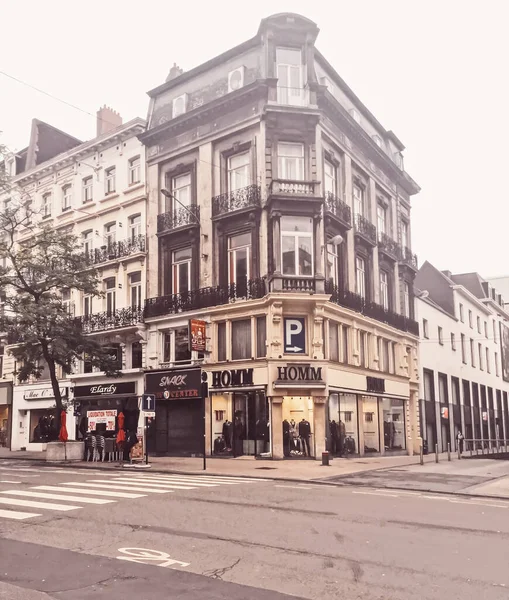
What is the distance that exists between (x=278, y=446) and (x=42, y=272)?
1252 cm

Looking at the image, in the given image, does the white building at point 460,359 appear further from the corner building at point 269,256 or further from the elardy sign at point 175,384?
the elardy sign at point 175,384

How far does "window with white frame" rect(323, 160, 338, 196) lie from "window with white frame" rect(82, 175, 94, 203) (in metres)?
14.6

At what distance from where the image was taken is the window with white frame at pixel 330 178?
31031mm

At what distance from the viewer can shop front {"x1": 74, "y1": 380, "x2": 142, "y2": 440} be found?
33312 mm

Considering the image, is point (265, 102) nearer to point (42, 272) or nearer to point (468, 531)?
point (42, 272)

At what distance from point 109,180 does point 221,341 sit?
42.8 feet

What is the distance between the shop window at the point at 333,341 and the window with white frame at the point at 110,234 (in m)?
13.5

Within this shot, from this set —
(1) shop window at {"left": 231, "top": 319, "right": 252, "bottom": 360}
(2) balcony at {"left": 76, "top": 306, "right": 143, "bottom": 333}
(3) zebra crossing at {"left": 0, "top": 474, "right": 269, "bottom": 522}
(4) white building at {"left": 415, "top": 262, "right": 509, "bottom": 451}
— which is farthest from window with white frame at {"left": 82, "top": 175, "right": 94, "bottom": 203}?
(3) zebra crossing at {"left": 0, "top": 474, "right": 269, "bottom": 522}

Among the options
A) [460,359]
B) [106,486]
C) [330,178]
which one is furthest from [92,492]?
[460,359]

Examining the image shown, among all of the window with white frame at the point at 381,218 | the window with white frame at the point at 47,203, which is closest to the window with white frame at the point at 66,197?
the window with white frame at the point at 47,203

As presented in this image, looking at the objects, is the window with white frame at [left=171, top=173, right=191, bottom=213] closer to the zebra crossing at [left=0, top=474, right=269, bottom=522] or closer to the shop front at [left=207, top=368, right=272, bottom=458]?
the shop front at [left=207, top=368, right=272, bottom=458]

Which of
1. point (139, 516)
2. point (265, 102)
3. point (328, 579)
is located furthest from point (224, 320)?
point (328, 579)

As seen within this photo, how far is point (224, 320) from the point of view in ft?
97.5

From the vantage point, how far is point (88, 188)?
1494 inches
